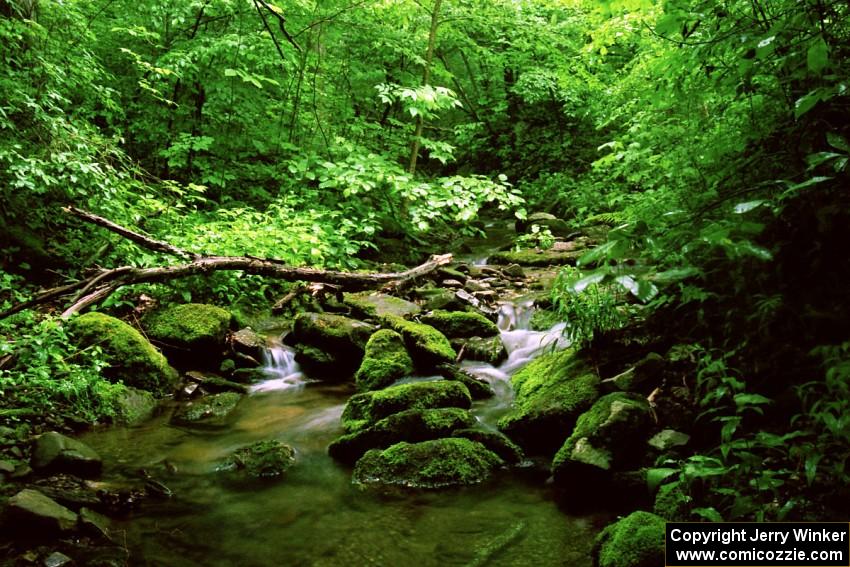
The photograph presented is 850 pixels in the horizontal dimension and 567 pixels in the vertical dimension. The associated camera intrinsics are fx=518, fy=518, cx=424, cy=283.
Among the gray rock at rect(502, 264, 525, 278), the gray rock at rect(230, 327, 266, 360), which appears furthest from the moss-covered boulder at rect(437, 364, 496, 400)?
the gray rock at rect(502, 264, 525, 278)

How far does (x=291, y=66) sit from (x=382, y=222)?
4183 mm

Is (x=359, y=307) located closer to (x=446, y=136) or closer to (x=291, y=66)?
(x=291, y=66)

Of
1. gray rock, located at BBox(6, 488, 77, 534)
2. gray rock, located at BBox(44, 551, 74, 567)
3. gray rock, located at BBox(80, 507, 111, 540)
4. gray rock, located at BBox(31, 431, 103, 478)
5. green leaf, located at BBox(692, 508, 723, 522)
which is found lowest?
gray rock, located at BBox(44, 551, 74, 567)

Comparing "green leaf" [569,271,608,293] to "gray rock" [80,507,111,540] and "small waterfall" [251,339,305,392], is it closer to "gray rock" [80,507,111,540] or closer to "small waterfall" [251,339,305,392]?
"gray rock" [80,507,111,540]

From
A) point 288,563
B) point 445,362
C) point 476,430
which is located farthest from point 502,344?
point 288,563

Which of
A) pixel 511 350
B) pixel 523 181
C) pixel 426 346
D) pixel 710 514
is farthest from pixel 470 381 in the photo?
pixel 523 181

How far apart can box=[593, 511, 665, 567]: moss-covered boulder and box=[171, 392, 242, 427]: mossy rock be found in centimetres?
433

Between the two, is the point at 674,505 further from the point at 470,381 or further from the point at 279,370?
the point at 279,370

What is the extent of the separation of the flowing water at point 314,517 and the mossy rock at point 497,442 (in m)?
0.19

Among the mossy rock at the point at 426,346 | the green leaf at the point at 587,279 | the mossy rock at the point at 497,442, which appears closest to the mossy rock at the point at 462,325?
the mossy rock at the point at 426,346

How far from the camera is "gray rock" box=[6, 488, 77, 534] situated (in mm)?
3402

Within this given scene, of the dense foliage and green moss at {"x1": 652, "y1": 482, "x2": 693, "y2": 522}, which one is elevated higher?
the dense foliage

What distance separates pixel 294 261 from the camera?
8.58m

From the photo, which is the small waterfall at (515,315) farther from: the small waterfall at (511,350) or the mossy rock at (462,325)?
the mossy rock at (462,325)
